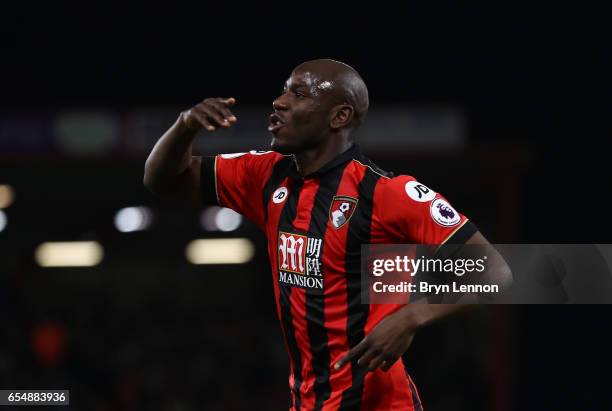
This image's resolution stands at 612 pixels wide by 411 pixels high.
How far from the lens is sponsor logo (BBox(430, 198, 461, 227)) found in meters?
3.97

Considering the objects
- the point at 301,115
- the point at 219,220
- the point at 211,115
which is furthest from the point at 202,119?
the point at 219,220

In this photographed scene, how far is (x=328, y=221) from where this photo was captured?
13.6ft

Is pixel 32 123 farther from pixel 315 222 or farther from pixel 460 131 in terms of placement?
pixel 315 222

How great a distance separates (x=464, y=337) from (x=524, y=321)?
419 centimetres

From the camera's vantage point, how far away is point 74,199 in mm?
13148

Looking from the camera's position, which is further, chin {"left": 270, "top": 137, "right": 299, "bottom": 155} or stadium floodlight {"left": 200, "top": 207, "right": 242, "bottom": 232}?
stadium floodlight {"left": 200, "top": 207, "right": 242, "bottom": 232}

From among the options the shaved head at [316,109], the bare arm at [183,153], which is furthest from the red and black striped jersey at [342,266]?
the bare arm at [183,153]

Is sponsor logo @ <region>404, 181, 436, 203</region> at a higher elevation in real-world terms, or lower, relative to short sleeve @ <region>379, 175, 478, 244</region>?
higher

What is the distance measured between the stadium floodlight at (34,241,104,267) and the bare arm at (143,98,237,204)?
8.97 m

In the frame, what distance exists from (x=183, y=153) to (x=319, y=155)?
0.58 meters

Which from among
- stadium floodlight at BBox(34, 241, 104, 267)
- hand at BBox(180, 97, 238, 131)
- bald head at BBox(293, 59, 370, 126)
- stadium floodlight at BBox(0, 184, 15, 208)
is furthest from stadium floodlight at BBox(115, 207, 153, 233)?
hand at BBox(180, 97, 238, 131)

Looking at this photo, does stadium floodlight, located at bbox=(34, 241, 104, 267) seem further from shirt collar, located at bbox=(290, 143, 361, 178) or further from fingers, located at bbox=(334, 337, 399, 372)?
fingers, located at bbox=(334, 337, 399, 372)

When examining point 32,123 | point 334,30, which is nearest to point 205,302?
point 32,123

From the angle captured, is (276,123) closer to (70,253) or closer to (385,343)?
(385,343)
